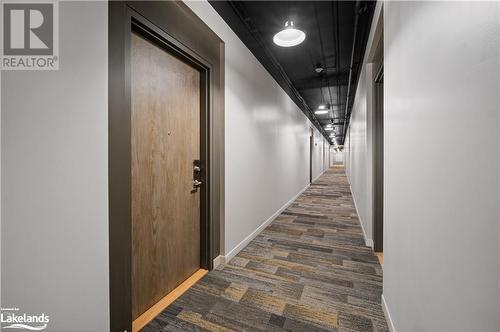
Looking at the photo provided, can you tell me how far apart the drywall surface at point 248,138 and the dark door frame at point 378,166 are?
162 cm

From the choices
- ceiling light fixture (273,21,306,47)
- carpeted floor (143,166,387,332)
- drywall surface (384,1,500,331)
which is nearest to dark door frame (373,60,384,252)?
carpeted floor (143,166,387,332)

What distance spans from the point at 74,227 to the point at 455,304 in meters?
1.68

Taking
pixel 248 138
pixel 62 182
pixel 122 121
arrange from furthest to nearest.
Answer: pixel 248 138, pixel 122 121, pixel 62 182

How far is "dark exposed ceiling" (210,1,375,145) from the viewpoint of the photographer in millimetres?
2410

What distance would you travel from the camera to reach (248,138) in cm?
296

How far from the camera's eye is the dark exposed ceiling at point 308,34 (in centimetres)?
241

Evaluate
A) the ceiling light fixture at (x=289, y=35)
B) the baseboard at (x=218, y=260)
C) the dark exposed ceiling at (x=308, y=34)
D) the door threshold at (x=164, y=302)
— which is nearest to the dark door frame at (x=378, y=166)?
the dark exposed ceiling at (x=308, y=34)

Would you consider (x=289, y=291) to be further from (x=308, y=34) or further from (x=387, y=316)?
(x=308, y=34)

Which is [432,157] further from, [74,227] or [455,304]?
[74,227]

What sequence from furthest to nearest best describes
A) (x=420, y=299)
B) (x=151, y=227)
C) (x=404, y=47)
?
(x=151, y=227) < (x=404, y=47) < (x=420, y=299)

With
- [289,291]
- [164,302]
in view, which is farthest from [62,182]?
[289,291]

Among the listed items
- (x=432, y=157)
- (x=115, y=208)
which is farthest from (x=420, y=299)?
(x=115, y=208)

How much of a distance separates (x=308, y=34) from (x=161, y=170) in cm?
279

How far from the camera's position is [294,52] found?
3514 mm
